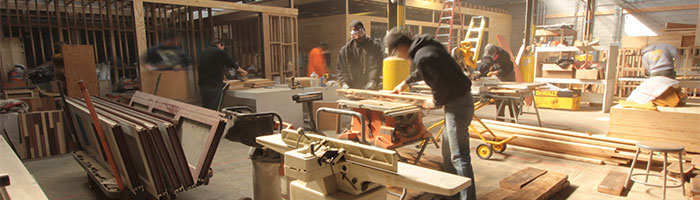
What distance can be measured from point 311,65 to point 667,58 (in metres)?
6.32

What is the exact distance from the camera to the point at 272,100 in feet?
19.0

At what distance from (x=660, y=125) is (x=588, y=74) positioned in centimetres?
358

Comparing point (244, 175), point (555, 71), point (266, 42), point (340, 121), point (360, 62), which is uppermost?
point (266, 42)

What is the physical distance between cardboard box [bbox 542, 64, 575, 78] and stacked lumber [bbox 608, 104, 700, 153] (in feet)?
11.2

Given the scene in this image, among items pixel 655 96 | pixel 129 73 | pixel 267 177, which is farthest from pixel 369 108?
pixel 129 73

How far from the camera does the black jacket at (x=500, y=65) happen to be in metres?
6.79

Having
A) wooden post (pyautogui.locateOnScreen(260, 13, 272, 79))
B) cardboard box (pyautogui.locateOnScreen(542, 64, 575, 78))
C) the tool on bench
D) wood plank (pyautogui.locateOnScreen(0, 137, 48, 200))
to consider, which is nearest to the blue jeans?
the tool on bench

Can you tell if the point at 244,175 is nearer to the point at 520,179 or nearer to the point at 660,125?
the point at 520,179

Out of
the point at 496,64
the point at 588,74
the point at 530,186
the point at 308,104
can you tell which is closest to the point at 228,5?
the point at 308,104

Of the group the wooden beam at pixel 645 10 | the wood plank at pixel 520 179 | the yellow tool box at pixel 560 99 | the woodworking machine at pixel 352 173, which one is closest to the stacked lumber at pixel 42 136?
the woodworking machine at pixel 352 173

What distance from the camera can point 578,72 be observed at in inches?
317

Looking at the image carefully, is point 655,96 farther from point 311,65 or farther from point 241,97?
point 311,65

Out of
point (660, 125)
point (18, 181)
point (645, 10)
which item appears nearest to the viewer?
point (18, 181)

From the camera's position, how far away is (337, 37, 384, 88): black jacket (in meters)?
5.36
